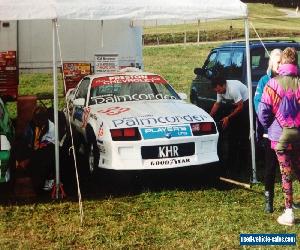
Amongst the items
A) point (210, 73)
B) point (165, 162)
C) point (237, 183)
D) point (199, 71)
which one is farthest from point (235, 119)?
point (199, 71)

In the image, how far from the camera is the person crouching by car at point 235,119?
26.6 ft

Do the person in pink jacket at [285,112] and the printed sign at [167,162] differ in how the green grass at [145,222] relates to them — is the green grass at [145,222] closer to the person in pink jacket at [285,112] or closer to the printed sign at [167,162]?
the printed sign at [167,162]

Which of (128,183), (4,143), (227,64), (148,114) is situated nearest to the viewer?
(4,143)

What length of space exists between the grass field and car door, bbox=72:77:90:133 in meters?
0.81

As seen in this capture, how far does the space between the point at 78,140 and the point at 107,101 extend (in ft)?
2.44

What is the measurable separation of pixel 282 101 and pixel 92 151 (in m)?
2.85

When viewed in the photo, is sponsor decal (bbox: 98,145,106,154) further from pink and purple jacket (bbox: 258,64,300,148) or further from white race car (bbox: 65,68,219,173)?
pink and purple jacket (bbox: 258,64,300,148)

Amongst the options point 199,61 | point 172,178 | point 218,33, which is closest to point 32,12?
point 172,178

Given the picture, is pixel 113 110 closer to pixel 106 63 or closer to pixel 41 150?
pixel 41 150

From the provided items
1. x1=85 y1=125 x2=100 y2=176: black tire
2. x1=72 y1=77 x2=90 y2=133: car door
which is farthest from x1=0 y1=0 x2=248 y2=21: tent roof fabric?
x1=72 y1=77 x2=90 y2=133: car door

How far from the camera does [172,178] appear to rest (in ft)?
26.0

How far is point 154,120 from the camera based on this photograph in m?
7.16

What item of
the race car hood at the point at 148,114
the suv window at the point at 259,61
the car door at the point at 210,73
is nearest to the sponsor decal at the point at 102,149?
the race car hood at the point at 148,114

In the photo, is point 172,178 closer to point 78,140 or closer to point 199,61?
point 78,140
